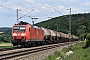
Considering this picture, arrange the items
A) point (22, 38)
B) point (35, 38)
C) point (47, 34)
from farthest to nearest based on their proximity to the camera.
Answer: point (47, 34) < point (35, 38) < point (22, 38)

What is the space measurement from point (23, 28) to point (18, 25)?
2.62ft

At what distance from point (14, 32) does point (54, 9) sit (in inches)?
437

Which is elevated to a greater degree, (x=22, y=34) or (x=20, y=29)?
(x=20, y=29)

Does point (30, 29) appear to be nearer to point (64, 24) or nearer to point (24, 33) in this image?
point (24, 33)

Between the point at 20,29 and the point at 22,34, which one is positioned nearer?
the point at 22,34

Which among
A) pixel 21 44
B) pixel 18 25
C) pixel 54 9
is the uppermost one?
pixel 54 9

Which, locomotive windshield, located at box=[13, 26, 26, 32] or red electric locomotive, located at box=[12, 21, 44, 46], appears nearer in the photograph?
red electric locomotive, located at box=[12, 21, 44, 46]

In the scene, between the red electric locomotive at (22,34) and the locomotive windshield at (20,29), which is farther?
the locomotive windshield at (20,29)

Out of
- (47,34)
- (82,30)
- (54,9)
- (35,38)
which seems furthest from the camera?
(82,30)

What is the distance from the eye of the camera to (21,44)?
120ft

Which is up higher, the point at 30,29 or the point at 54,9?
the point at 54,9

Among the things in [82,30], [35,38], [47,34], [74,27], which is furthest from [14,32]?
[74,27]

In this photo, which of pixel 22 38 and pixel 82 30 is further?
pixel 82 30

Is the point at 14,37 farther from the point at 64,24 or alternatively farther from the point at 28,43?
the point at 64,24
